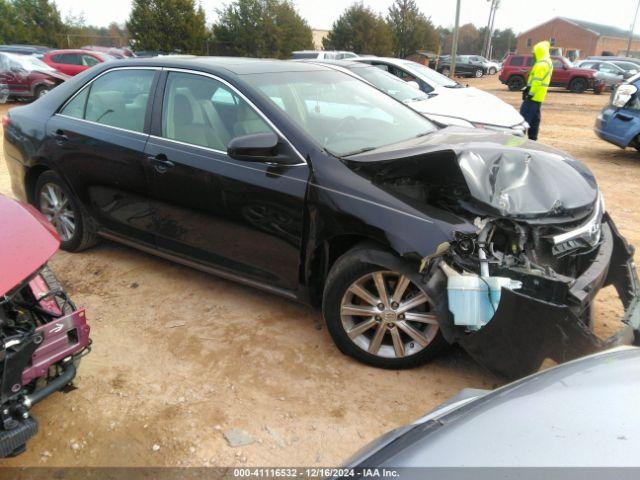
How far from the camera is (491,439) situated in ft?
4.48

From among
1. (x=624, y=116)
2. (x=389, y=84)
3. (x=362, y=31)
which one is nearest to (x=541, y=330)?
(x=389, y=84)

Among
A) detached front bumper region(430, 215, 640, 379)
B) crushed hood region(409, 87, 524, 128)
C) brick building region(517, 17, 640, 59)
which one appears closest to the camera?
detached front bumper region(430, 215, 640, 379)

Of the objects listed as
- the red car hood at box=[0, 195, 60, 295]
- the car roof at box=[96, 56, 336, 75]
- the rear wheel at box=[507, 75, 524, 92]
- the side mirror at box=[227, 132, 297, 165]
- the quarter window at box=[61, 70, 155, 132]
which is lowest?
the rear wheel at box=[507, 75, 524, 92]

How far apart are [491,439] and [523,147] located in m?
2.42

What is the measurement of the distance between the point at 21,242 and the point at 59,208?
8.19 ft

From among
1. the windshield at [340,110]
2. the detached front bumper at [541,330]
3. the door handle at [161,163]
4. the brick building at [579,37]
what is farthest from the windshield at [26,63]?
the brick building at [579,37]

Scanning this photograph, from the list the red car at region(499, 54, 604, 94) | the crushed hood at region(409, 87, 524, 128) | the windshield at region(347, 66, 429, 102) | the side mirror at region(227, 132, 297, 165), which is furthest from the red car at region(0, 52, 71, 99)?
the red car at region(499, 54, 604, 94)

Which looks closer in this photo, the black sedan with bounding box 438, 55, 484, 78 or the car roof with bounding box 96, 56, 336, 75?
the car roof with bounding box 96, 56, 336, 75

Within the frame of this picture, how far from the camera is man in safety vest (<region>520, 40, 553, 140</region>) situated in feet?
28.5

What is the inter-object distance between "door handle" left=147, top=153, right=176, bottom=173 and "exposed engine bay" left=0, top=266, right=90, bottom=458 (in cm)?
116

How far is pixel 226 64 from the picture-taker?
359 centimetres

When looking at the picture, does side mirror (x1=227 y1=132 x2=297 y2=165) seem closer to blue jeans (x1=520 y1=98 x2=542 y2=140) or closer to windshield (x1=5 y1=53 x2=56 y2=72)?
blue jeans (x1=520 y1=98 x2=542 y2=140)

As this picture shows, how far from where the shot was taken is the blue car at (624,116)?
7.91 meters

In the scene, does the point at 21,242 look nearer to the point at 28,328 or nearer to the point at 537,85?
the point at 28,328
